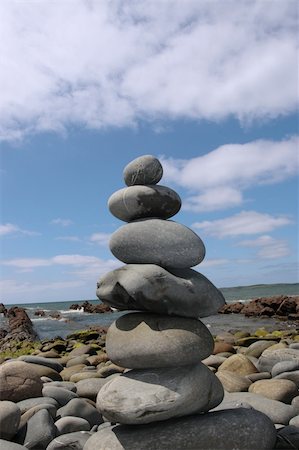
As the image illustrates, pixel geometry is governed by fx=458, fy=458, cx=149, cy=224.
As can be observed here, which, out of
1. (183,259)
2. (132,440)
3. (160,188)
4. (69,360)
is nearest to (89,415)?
(132,440)

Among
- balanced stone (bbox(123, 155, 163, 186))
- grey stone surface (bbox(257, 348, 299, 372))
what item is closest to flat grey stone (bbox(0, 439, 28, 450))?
balanced stone (bbox(123, 155, 163, 186))

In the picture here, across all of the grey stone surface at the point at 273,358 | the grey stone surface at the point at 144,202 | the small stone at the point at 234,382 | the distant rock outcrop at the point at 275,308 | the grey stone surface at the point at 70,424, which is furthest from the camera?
the distant rock outcrop at the point at 275,308

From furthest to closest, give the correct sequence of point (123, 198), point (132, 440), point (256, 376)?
1. point (256, 376)
2. point (123, 198)
3. point (132, 440)

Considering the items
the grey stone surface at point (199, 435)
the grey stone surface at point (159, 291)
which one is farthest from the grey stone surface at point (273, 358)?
the grey stone surface at point (159, 291)

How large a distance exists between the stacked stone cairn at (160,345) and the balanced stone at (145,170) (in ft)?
0.49

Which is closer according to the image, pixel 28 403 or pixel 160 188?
pixel 160 188

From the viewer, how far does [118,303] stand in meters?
5.04

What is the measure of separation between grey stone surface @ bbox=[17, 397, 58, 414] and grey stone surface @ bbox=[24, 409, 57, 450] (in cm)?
74

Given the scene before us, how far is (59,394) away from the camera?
7199 mm

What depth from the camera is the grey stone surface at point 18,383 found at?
6.87 metres

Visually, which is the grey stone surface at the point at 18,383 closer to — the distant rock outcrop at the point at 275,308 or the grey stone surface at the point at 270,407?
the grey stone surface at the point at 270,407

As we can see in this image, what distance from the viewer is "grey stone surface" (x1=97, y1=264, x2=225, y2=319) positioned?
4.79 meters

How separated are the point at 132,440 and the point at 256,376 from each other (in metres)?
4.37

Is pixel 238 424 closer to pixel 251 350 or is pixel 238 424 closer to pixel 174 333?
pixel 174 333
